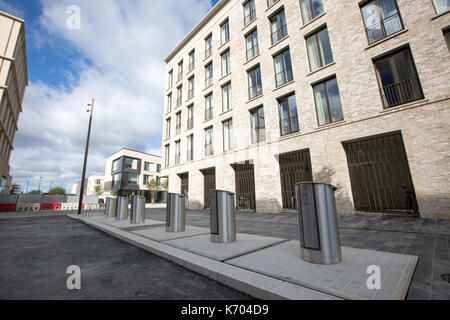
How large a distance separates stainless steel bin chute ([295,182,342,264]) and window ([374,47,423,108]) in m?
8.78

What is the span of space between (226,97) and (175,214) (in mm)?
12746

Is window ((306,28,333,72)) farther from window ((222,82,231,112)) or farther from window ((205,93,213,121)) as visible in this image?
window ((205,93,213,121))

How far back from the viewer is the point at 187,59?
21.4 m

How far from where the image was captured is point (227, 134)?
15.6 m

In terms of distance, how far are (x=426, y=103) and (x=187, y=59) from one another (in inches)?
813

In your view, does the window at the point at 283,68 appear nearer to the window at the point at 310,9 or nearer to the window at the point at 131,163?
the window at the point at 310,9

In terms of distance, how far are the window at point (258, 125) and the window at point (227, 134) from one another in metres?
2.07

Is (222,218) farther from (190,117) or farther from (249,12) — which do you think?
(249,12)

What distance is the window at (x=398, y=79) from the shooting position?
8.34 metres

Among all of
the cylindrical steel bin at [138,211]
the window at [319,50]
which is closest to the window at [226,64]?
the window at [319,50]

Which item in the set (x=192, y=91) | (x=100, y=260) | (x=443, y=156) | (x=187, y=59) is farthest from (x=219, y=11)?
(x=100, y=260)

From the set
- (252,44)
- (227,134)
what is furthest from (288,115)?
(252,44)
